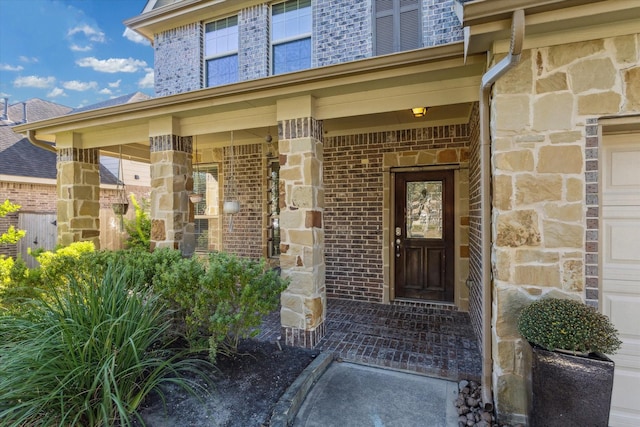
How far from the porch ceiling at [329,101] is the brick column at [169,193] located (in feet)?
0.78

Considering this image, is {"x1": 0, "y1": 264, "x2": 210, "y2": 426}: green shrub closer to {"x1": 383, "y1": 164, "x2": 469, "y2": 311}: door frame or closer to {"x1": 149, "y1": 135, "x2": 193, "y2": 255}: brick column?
{"x1": 149, "y1": 135, "x2": 193, "y2": 255}: brick column

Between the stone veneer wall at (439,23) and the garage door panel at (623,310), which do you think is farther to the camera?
the stone veneer wall at (439,23)

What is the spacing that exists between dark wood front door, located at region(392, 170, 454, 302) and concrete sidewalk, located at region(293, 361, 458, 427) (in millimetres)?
1975

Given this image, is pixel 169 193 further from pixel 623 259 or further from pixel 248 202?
pixel 623 259

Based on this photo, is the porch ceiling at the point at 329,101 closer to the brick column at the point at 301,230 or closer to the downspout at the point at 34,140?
the downspout at the point at 34,140

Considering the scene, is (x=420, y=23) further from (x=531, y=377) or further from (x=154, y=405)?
(x=154, y=405)

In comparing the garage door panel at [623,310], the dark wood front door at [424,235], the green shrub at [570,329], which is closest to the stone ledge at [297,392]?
the green shrub at [570,329]

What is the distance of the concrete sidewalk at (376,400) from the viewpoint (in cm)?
229

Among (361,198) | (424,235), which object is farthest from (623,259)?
(361,198)

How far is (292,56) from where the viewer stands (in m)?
5.66

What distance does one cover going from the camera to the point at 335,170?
16.8 feet

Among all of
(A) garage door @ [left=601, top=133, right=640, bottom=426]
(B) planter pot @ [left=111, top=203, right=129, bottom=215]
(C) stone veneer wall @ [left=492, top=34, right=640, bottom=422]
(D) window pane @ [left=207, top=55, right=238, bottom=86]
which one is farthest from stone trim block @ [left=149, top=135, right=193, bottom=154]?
(A) garage door @ [left=601, top=133, right=640, bottom=426]

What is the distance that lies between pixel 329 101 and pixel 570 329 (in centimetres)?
279

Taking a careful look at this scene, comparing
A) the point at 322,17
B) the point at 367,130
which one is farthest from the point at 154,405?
the point at 322,17
